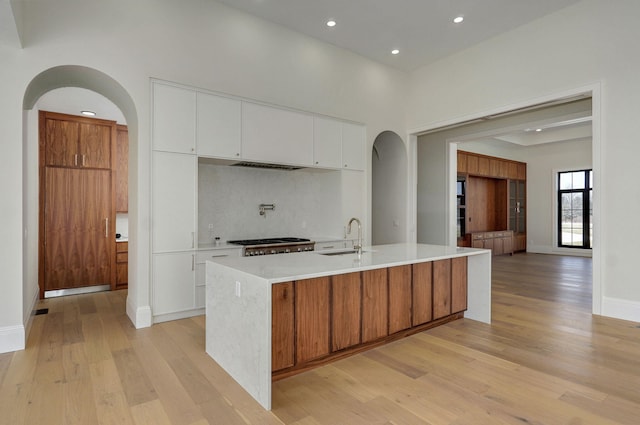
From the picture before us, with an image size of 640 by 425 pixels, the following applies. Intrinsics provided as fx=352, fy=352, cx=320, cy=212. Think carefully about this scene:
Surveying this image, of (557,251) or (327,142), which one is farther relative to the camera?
(557,251)

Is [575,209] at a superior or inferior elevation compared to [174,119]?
inferior

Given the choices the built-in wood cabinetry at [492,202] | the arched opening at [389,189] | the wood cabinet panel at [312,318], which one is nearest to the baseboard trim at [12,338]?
the wood cabinet panel at [312,318]

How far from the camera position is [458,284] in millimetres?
3705

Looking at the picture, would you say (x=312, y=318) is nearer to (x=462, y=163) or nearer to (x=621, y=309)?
(x=621, y=309)

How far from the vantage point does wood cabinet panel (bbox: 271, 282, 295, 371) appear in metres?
2.28

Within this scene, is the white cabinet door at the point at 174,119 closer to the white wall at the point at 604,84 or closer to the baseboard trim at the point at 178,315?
the baseboard trim at the point at 178,315

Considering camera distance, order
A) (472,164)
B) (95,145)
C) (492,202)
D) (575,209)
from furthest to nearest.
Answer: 1. (492,202)
2. (575,209)
3. (472,164)
4. (95,145)

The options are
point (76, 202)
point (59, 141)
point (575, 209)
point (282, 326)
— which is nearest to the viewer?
point (282, 326)

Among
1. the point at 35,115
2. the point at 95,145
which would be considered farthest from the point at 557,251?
the point at 35,115

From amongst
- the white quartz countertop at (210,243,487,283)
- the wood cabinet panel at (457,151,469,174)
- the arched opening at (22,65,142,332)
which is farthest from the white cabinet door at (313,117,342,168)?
the wood cabinet panel at (457,151,469,174)

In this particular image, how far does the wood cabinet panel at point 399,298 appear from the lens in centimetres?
301

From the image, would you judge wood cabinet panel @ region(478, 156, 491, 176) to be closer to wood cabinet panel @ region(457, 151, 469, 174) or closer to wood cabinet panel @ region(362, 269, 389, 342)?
wood cabinet panel @ region(457, 151, 469, 174)

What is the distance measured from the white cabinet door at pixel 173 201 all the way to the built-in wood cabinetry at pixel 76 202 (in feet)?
7.38

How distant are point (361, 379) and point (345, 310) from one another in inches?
19.1
